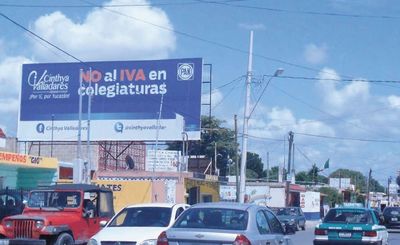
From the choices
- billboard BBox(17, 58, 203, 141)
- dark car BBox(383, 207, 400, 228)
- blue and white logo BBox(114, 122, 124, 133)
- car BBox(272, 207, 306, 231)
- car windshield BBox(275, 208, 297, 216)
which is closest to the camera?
dark car BBox(383, 207, 400, 228)

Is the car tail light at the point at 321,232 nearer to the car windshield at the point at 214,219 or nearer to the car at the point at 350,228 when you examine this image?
the car at the point at 350,228

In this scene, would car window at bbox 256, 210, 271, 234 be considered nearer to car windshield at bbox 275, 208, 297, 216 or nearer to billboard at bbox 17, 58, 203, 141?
billboard at bbox 17, 58, 203, 141

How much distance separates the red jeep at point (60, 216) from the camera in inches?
698

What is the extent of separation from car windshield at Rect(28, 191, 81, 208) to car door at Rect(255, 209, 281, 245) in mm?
7016

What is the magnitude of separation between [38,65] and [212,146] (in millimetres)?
40605

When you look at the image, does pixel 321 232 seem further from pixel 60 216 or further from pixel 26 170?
pixel 26 170

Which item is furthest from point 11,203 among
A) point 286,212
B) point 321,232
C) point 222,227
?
point 286,212

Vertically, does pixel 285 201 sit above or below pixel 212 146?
below

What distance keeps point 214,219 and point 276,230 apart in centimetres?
181

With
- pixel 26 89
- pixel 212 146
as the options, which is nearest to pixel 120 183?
pixel 26 89

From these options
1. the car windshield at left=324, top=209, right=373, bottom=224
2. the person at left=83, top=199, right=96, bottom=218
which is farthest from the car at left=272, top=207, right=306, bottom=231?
the person at left=83, top=199, right=96, bottom=218

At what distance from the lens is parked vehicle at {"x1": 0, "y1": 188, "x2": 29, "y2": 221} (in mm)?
22938

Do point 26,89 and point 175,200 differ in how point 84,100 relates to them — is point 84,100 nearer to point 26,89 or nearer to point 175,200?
point 26,89

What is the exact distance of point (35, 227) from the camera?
17.7 m
